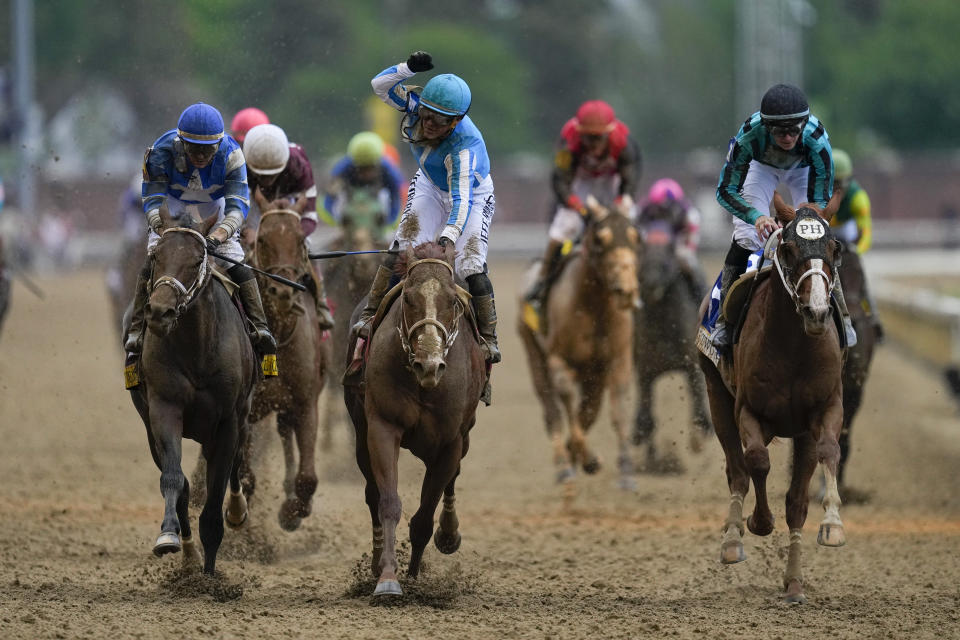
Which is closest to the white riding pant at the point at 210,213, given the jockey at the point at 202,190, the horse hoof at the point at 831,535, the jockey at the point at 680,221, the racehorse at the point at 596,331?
the jockey at the point at 202,190

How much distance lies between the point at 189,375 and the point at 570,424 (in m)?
5.07

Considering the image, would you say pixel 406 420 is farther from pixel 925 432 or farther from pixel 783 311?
pixel 925 432

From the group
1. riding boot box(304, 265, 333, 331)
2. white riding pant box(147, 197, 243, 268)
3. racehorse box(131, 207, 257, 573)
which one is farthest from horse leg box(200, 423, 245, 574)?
riding boot box(304, 265, 333, 331)

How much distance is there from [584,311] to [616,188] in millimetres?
1210

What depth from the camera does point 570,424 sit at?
12.9 meters

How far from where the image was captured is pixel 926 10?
60.0 meters

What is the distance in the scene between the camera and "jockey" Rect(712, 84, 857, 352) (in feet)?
29.2

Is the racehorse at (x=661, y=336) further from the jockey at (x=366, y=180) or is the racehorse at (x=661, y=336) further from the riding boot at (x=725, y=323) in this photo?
the riding boot at (x=725, y=323)

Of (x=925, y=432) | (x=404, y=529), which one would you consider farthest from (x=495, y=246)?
(x=404, y=529)

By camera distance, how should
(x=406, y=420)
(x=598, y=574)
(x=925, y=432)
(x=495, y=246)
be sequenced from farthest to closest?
(x=495, y=246)
(x=925, y=432)
(x=598, y=574)
(x=406, y=420)

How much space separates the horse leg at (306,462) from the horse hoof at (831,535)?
349 cm

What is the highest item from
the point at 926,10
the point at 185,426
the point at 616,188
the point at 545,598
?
the point at 926,10

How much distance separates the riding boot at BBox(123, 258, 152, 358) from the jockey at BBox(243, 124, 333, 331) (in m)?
2.00

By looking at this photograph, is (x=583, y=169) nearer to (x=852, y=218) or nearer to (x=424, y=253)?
(x=852, y=218)
